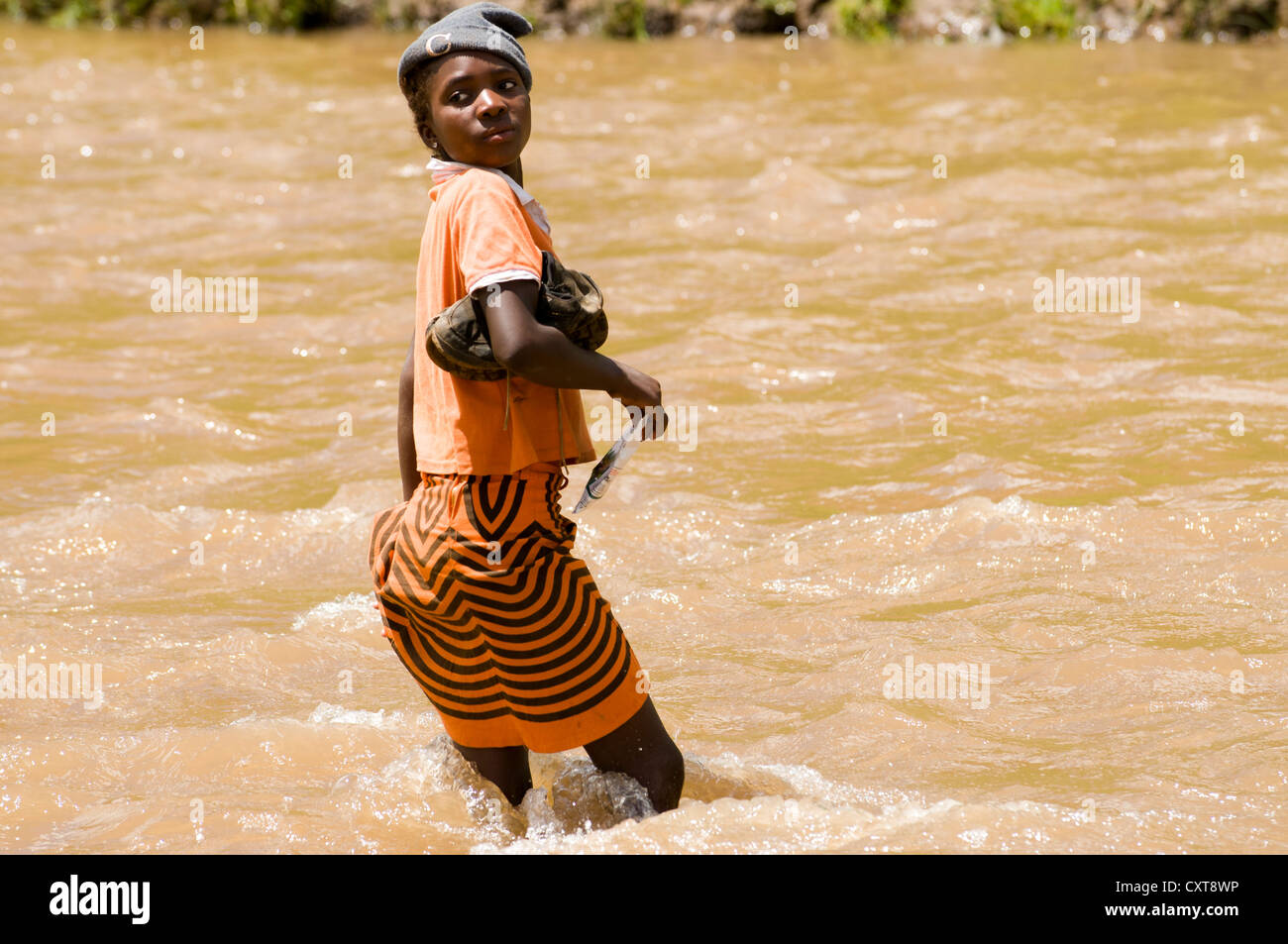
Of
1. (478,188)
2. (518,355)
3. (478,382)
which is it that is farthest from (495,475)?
(478,188)

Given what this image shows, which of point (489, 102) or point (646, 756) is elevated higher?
point (489, 102)

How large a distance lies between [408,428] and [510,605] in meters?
0.45

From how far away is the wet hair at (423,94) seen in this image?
2.74m

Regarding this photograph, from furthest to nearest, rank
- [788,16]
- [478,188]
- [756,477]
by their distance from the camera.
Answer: [788,16]
[756,477]
[478,188]

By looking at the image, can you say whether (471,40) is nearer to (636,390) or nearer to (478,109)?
(478,109)

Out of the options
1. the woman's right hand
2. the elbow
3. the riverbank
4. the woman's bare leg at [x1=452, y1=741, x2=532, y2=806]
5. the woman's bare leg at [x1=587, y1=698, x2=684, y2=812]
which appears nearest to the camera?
the elbow

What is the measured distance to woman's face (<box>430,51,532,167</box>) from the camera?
269 cm

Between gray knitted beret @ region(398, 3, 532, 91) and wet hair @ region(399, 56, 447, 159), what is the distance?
0.01 m

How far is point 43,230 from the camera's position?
28.9 feet

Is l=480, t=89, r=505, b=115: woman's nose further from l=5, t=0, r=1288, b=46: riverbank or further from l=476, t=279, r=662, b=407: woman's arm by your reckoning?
l=5, t=0, r=1288, b=46: riverbank

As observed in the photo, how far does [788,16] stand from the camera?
14.5 metres

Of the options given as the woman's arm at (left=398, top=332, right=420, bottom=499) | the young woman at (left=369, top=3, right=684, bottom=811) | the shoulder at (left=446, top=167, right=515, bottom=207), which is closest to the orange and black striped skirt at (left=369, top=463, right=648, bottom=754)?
the young woman at (left=369, top=3, right=684, bottom=811)

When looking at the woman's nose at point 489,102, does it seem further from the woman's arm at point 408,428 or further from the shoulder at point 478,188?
the woman's arm at point 408,428

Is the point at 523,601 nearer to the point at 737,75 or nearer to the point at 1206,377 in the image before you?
the point at 1206,377
